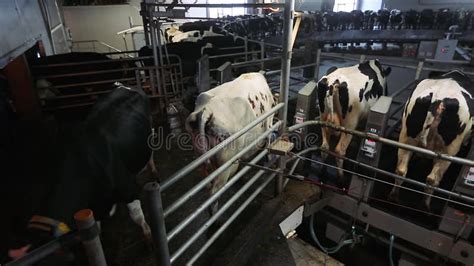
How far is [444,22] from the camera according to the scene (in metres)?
9.86

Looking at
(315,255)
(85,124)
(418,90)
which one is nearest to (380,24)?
(418,90)

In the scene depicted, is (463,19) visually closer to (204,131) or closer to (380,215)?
(380,215)

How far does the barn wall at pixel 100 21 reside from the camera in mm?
10413

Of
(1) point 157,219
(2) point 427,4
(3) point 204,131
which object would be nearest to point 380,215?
(3) point 204,131

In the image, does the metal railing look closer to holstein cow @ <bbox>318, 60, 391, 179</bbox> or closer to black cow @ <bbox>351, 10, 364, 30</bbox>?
holstein cow @ <bbox>318, 60, 391, 179</bbox>

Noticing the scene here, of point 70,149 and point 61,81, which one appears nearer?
point 70,149

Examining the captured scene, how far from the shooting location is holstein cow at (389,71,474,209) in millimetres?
2717

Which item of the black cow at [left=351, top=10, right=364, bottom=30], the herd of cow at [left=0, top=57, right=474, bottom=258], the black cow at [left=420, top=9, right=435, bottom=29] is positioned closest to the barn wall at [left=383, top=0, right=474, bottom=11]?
the black cow at [left=420, top=9, right=435, bottom=29]

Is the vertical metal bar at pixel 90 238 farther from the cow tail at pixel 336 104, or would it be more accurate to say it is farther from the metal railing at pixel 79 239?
the cow tail at pixel 336 104

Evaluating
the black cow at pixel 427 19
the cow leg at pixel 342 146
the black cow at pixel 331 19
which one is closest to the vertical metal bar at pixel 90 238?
the cow leg at pixel 342 146

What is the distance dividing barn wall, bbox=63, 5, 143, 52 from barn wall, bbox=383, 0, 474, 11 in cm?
1174

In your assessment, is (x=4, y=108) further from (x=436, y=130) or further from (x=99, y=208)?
(x=436, y=130)

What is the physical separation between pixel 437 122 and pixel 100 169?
3.04 m

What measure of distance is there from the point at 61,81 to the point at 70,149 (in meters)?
3.53
